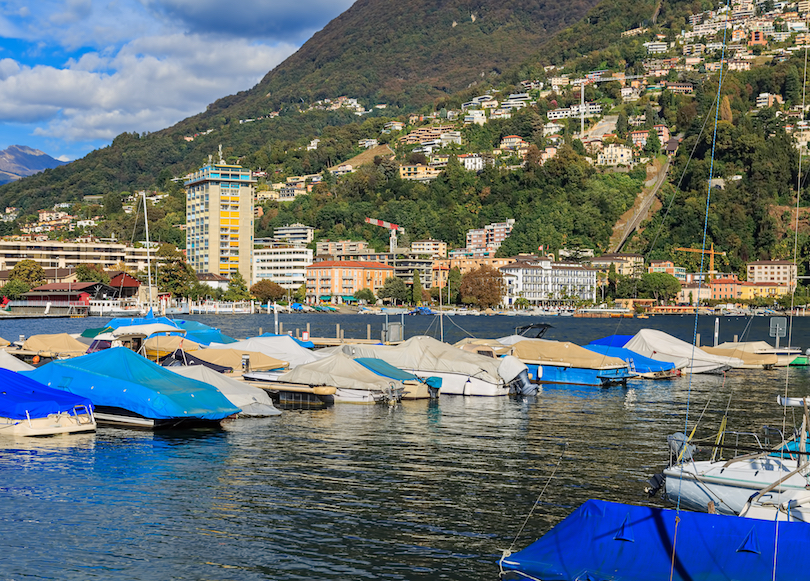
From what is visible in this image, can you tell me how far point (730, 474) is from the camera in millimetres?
16500

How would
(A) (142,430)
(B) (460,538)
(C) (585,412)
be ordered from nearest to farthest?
(B) (460,538) < (A) (142,430) < (C) (585,412)

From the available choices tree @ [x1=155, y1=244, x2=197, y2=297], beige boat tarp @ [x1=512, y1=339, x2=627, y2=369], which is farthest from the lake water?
tree @ [x1=155, y1=244, x2=197, y2=297]

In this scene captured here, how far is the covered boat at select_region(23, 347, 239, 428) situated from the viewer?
27.0 meters

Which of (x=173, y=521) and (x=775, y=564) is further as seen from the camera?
(x=173, y=521)

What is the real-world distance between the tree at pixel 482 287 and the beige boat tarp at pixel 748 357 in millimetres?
128060

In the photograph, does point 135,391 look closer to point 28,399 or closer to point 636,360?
point 28,399

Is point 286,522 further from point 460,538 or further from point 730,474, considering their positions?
point 730,474

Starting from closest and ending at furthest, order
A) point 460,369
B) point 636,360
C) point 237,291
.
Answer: point 460,369 < point 636,360 < point 237,291

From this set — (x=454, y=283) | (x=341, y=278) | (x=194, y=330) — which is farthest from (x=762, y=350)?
(x=341, y=278)

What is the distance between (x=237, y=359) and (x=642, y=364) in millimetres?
23172

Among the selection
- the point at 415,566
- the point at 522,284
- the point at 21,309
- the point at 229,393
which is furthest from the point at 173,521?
the point at 522,284

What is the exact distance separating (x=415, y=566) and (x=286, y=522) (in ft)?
11.8

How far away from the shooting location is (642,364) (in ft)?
162

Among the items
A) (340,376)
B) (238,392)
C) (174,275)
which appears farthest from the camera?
(174,275)
